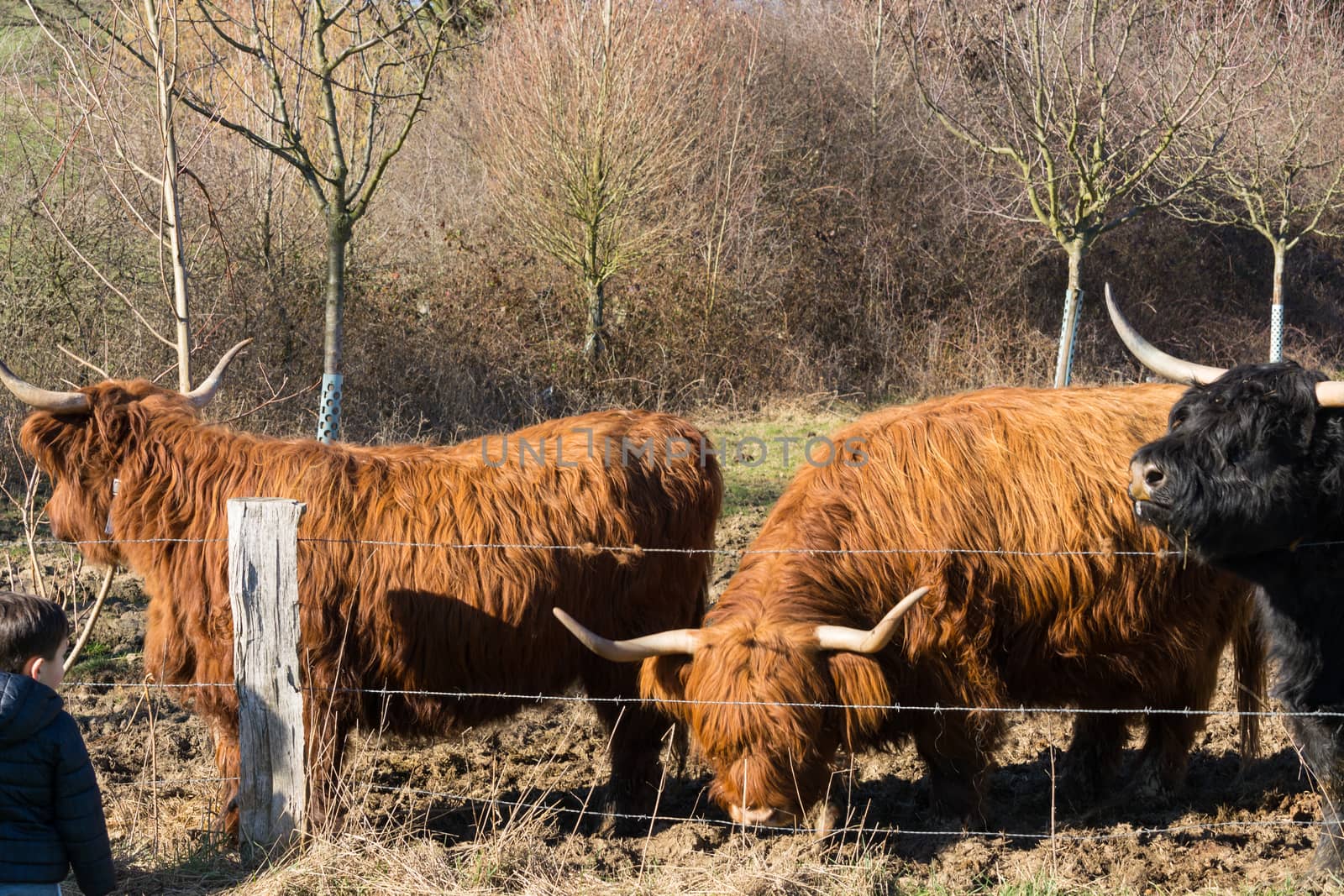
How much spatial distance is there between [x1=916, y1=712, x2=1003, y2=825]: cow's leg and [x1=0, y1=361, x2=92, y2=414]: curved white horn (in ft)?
10.9

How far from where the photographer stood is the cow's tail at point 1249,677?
456 cm

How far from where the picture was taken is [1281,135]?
14781 mm

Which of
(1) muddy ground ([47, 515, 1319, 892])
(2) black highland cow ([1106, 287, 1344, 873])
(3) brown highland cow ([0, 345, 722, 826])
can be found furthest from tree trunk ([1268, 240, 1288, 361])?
(3) brown highland cow ([0, 345, 722, 826])

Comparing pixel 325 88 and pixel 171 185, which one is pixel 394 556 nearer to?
pixel 171 185

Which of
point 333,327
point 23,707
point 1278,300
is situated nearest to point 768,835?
point 23,707

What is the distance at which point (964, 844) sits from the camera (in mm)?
3988

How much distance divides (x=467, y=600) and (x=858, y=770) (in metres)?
1.97

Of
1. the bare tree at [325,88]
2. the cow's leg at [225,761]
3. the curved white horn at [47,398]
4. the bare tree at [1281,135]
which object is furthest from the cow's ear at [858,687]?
the bare tree at [1281,135]

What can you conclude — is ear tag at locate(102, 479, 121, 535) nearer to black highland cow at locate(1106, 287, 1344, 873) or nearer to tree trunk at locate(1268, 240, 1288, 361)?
black highland cow at locate(1106, 287, 1344, 873)

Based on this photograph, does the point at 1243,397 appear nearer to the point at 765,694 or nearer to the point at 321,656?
the point at 765,694

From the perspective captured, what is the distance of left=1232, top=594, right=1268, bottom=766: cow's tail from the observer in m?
4.56

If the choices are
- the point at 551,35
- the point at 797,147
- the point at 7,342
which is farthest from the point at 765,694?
the point at 797,147

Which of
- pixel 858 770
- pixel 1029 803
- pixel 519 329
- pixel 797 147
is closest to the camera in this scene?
pixel 1029 803

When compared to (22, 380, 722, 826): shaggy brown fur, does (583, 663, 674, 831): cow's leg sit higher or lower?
lower
